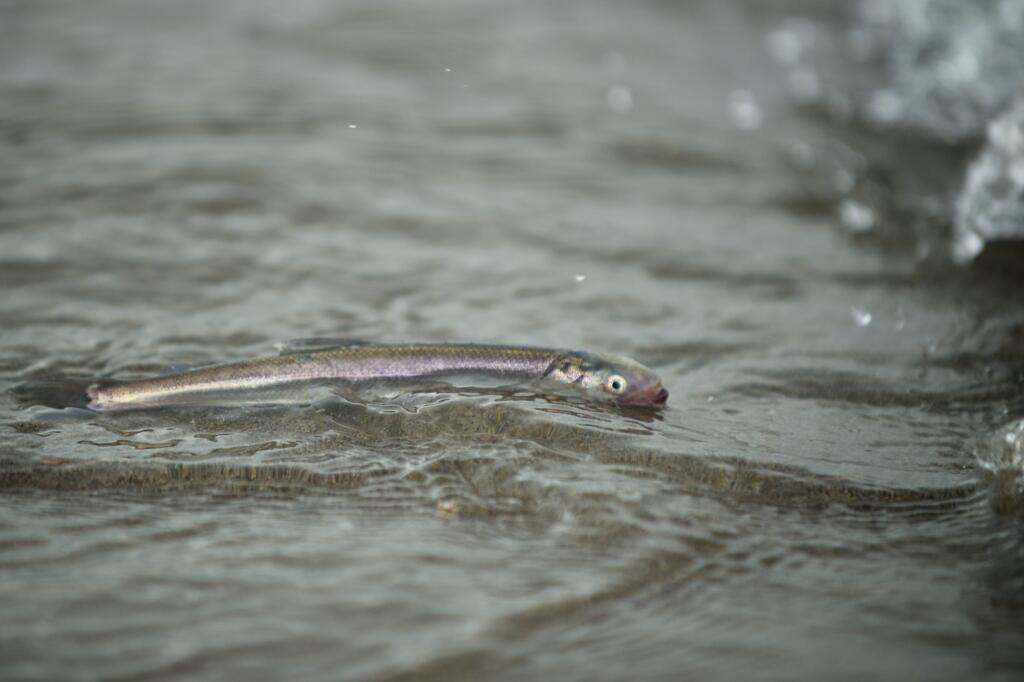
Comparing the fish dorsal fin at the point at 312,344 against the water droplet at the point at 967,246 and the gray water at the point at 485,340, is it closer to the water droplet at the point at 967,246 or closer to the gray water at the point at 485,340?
the gray water at the point at 485,340

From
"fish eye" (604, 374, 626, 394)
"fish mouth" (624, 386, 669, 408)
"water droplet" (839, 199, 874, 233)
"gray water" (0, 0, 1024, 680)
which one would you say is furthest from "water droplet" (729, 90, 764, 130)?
"fish eye" (604, 374, 626, 394)

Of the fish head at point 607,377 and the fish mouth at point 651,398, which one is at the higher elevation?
the fish head at point 607,377

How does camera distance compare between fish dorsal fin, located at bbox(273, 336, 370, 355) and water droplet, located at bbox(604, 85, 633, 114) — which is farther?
water droplet, located at bbox(604, 85, 633, 114)

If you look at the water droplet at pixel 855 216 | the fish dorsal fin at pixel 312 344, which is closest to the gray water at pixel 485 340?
the water droplet at pixel 855 216

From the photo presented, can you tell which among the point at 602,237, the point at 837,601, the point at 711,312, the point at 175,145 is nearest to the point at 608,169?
the point at 602,237

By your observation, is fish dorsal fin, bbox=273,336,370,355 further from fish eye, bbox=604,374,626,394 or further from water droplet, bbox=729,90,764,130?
water droplet, bbox=729,90,764,130

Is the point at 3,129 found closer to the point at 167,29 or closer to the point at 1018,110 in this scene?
the point at 167,29
